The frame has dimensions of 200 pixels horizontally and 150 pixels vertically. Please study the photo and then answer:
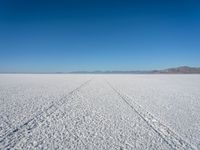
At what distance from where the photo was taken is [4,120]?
461 cm

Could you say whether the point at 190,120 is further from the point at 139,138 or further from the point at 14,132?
the point at 14,132

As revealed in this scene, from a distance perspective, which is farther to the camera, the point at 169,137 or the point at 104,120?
the point at 104,120

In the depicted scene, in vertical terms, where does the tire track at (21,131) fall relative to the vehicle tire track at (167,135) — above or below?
above

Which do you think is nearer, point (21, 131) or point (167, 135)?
point (167, 135)

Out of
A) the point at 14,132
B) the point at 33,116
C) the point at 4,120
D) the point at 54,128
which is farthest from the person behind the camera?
the point at 33,116

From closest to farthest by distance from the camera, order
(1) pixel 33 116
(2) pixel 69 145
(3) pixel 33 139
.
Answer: (2) pixel 69 145 < (3) pixel 33 139 < (1) pixel 33 116

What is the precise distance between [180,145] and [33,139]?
2717 mm

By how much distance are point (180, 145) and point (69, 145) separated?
1989 mm

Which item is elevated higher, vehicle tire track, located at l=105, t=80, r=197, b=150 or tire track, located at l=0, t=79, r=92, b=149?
tire track, located at l=0, t=79, r=92, b=149

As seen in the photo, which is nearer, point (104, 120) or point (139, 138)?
point (139, 138)

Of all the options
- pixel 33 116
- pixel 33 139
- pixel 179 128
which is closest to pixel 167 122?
pixel 179 128

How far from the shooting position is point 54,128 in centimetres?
402

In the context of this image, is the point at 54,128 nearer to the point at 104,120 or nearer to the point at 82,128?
the point at 82,128

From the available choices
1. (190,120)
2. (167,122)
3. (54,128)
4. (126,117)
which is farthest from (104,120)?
(190,120)
